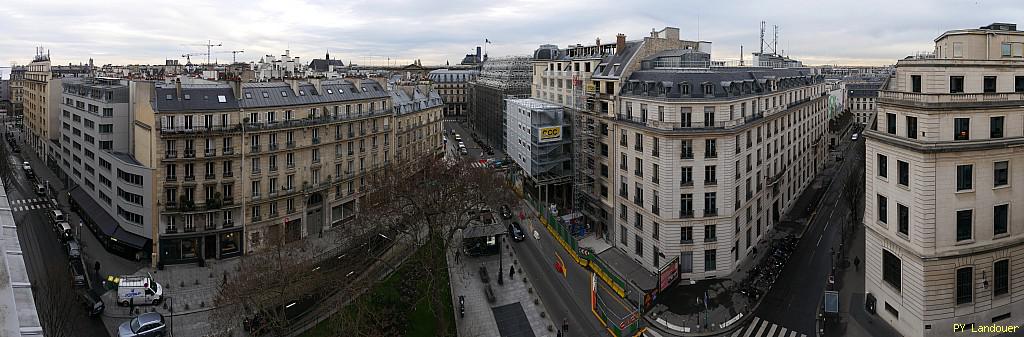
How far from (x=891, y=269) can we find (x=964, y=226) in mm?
4891

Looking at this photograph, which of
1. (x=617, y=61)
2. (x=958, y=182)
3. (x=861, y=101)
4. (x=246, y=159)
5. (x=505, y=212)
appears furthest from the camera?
(x=861, y=101)

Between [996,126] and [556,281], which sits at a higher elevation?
[996,126]

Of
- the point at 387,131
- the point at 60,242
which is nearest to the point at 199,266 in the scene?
the point at 60,242

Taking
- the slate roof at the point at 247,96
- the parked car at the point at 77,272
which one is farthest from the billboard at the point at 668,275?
the parked car at the point at 77,272

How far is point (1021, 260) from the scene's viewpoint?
36.5 metres

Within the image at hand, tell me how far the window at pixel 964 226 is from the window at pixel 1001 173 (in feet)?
7.77

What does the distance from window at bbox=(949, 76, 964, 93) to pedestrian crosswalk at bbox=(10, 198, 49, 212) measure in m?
90.3

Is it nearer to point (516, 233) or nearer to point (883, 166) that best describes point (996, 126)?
point (883, 166)

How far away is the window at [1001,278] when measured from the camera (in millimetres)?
36094

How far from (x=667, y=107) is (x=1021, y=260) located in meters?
24.2

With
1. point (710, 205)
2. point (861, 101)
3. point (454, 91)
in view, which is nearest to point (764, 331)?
point (710, 205)

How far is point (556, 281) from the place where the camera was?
175 ft

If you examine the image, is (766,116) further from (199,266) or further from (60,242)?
(60,242)

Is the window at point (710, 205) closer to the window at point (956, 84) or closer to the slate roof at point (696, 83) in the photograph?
the slate roof at point (696, 83)
